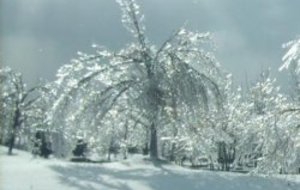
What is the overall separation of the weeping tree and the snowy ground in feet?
24.1

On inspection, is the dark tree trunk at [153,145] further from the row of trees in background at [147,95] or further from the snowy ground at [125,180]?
the snowy ground at [125,180]

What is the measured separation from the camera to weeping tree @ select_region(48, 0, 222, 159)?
104ft

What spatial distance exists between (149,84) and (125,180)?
37.4ft

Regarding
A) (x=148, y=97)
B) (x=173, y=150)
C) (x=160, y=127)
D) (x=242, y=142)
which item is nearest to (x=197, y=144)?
(x=160, y=127)

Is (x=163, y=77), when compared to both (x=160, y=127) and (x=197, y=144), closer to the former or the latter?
(x=160, y=127)

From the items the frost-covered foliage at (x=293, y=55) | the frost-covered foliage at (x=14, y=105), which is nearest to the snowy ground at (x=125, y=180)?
the frost-covered foliage at (x=293, y=55)

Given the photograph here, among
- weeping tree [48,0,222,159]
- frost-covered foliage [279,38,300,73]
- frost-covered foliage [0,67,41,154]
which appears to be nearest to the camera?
frost-covered foliage [279,38,300,73]

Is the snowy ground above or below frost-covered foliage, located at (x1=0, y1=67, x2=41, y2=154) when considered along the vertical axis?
below

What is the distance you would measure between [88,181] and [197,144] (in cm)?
1752

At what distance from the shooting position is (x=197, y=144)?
36.5 metres

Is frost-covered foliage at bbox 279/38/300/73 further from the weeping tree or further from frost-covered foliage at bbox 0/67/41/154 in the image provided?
frost-covered foliage at bbox 0/67/41/154

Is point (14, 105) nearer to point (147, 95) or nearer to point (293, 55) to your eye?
point (147, 95)

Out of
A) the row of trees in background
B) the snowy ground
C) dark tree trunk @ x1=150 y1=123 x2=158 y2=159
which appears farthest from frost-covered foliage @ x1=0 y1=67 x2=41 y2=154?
the snowy ground

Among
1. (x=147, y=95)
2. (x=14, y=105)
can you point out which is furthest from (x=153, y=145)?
(x=14, y=105)
